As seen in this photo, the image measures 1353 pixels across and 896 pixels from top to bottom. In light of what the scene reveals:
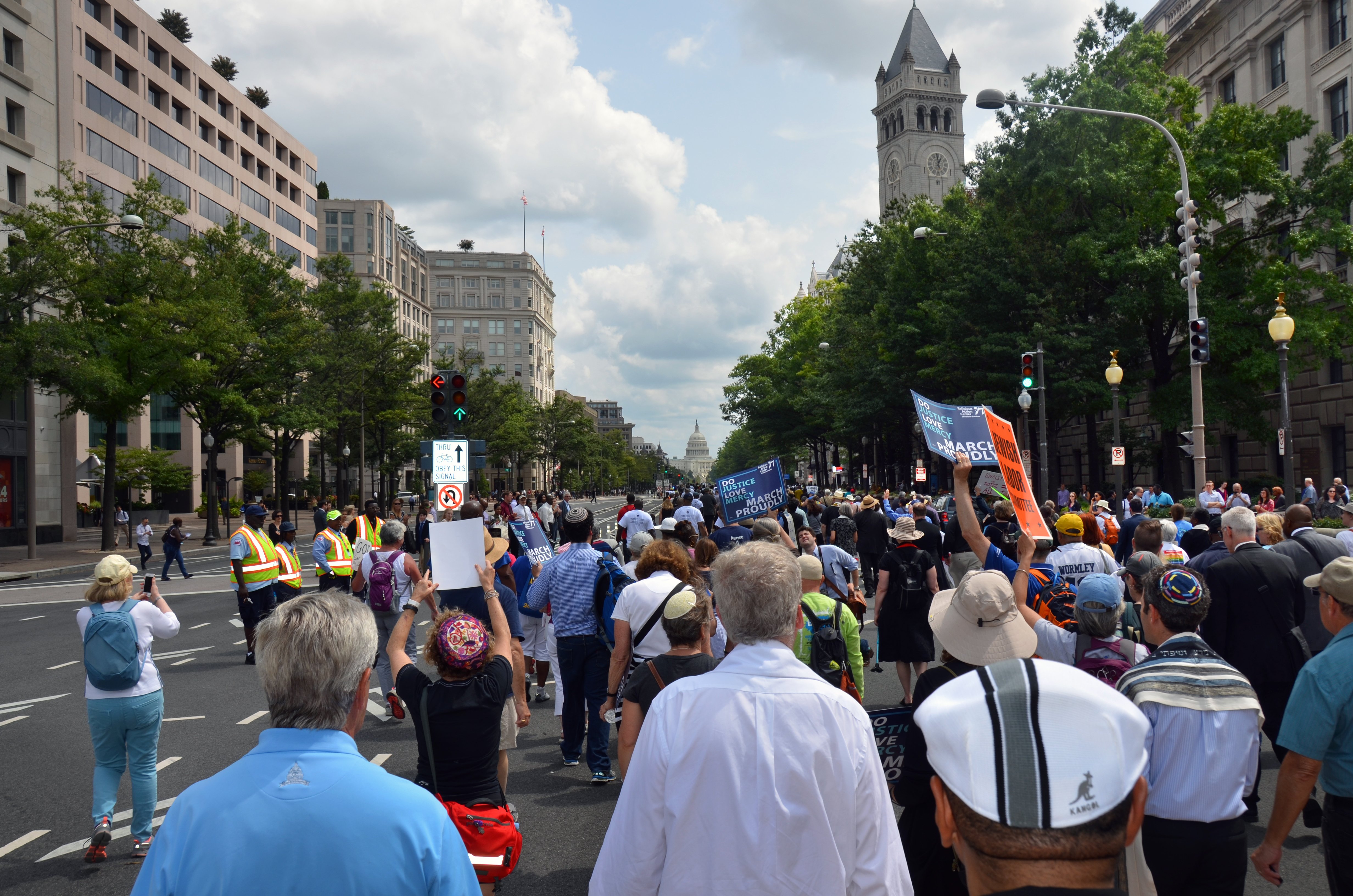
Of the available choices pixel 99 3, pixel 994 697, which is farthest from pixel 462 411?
pixel 99 3

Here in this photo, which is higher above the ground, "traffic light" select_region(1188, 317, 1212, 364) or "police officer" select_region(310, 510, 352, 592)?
"traffic light" select_region(1188, 317, 1212, 364)

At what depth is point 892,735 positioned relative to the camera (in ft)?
11.8

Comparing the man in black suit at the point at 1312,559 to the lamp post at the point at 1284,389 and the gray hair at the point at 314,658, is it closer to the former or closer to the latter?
the gray hair at the point at 314,658

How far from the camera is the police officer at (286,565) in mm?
12203

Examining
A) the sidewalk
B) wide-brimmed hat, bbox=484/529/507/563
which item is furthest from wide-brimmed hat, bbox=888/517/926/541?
the sidewalk

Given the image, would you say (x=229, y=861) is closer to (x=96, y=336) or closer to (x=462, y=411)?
(x=462, y=411)

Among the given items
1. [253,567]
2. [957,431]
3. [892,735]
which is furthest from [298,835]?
[253,567]

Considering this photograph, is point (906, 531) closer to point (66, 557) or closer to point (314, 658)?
point (314, 658)

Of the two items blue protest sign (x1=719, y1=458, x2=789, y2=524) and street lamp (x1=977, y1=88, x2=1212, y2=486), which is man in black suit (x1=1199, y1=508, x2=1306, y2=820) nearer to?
blue protest sign (x1=719, y1=458, x2=789, y2=524)

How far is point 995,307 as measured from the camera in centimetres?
3416

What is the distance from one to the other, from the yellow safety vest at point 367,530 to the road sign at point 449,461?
2041 mm

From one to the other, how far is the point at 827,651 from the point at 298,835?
4141 mm

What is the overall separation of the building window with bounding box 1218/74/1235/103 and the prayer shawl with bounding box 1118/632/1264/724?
4218cm

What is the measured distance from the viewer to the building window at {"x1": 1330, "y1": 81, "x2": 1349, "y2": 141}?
3128 cm
